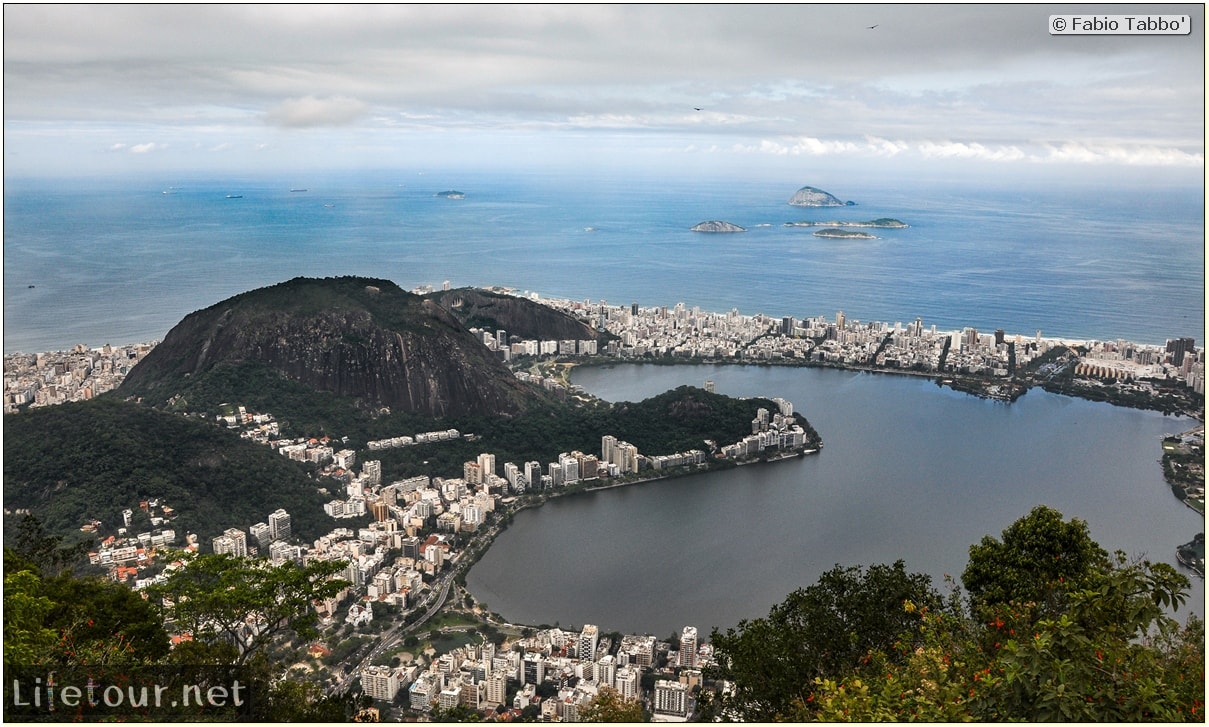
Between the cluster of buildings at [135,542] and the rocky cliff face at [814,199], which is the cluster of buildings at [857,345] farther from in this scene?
the rocky cliff face at [814,199]

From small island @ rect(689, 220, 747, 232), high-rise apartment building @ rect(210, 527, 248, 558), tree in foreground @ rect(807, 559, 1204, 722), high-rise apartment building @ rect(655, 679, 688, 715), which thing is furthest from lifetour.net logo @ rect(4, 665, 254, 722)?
small island @ rect(689, 220, 747, 232)

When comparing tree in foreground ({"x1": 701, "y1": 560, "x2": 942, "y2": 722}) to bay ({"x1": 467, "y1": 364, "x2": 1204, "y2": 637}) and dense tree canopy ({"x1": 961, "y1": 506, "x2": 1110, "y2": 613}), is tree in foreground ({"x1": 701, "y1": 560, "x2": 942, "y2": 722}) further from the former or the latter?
bay ({"x1": 467, "y1": 364, "x2": 1204, "y2": 637})

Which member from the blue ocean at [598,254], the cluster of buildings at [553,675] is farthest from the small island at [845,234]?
the cluster of buildings at [553,675]

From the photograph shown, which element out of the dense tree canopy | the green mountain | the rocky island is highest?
the rocky island

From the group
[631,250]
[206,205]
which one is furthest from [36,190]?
[631,250]

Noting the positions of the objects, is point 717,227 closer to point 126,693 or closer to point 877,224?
point 877,224
